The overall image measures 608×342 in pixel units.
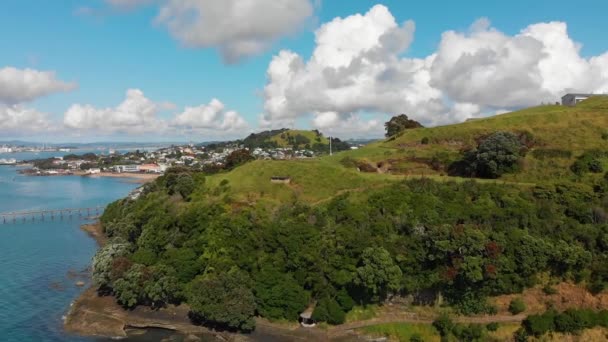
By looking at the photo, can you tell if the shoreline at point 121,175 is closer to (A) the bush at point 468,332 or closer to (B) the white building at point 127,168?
(B) the white building at point 127,168

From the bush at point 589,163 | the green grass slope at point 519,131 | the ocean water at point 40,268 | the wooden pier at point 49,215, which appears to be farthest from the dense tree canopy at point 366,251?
the wooden pier at point 49,215

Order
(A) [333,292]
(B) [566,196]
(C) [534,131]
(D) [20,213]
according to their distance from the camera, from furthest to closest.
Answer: (D) [20,213] → (C) [534,131] → (B) [566,196] → (A) [333,292]

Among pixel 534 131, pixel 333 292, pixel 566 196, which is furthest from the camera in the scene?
pixel 534 131

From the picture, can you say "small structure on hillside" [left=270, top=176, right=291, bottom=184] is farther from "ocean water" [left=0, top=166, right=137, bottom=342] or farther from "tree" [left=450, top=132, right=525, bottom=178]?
"ocean water" [left=0, top=166, right=137, bottom=342]

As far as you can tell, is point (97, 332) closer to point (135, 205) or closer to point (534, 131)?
point (135, 205)

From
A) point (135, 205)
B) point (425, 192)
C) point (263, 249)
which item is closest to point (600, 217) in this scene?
→ point (425, 192)

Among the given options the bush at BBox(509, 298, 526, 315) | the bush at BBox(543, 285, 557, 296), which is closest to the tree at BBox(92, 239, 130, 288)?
the bush at BBox(509, 298, 526, 315)
